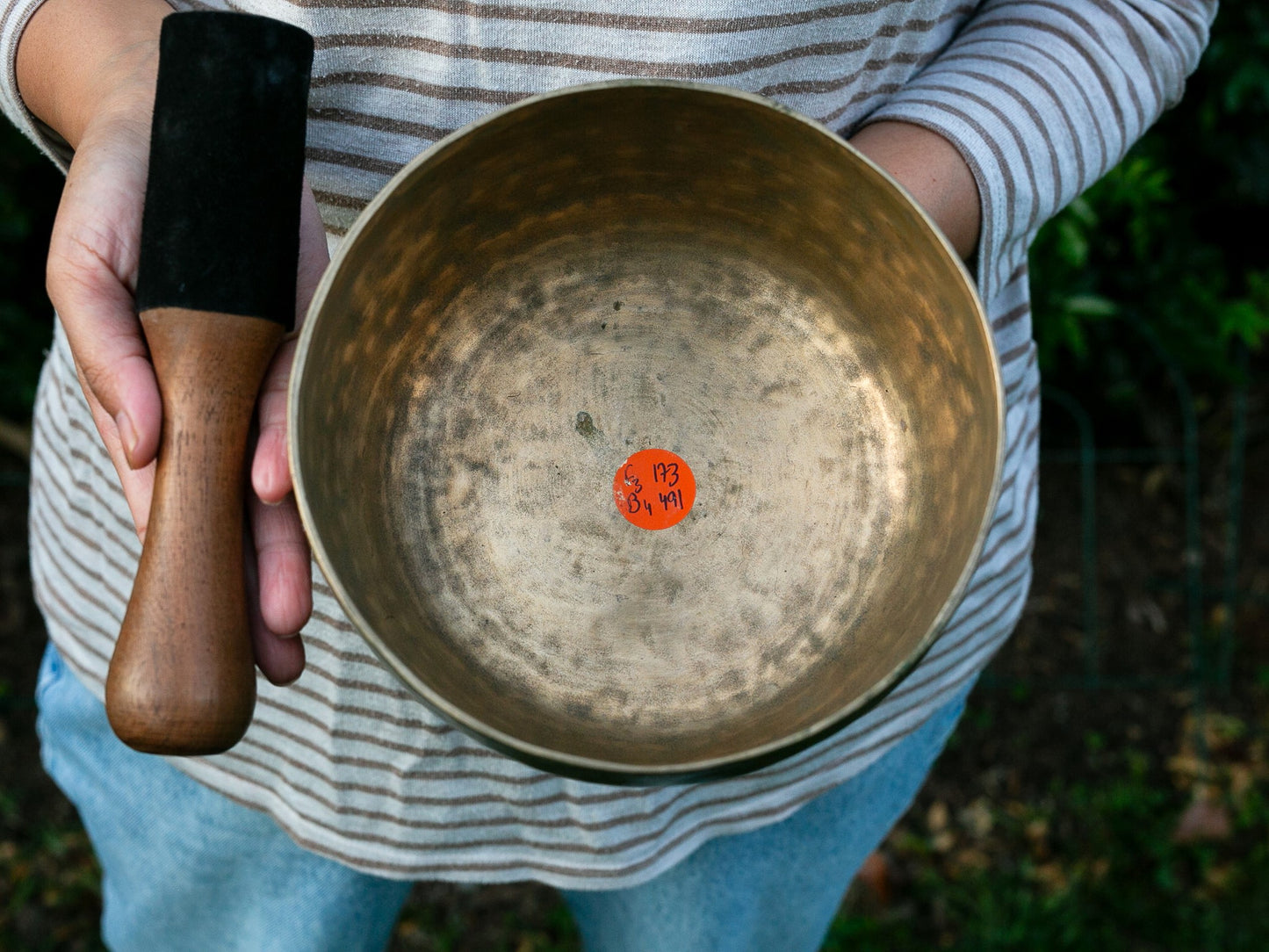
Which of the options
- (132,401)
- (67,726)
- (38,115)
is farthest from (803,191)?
(67,726)

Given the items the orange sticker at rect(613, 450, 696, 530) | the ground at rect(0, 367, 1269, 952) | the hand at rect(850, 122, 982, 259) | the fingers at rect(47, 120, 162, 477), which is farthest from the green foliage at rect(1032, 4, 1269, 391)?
the fingers at rect(47, 120, 162, 477)

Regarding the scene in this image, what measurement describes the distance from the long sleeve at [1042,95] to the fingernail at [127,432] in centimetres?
62

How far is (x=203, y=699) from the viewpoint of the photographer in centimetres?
69

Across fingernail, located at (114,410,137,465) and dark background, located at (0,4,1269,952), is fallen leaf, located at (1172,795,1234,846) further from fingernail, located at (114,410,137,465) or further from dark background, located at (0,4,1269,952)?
fingernail, located at (114,410,137,465)

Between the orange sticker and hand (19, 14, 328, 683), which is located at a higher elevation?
hand (19, 14, 328, 683)

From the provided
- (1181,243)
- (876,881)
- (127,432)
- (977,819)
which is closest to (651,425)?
(127,432)

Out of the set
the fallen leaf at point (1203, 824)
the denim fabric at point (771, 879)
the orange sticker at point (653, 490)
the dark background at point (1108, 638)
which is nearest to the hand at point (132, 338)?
the orange sticker at point (653, 490)

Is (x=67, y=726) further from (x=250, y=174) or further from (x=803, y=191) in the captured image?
(x=803, y=191)

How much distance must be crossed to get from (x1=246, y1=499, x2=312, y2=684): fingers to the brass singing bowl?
0.04 metres

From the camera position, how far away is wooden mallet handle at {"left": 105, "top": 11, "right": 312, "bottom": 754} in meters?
0.70

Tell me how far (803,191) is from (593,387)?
0.23 meters

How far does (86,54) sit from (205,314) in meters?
0.25

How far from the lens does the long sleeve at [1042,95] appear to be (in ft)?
2.81

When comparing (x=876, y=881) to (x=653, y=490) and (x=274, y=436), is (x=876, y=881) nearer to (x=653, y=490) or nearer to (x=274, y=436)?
(x=653, y=490)
